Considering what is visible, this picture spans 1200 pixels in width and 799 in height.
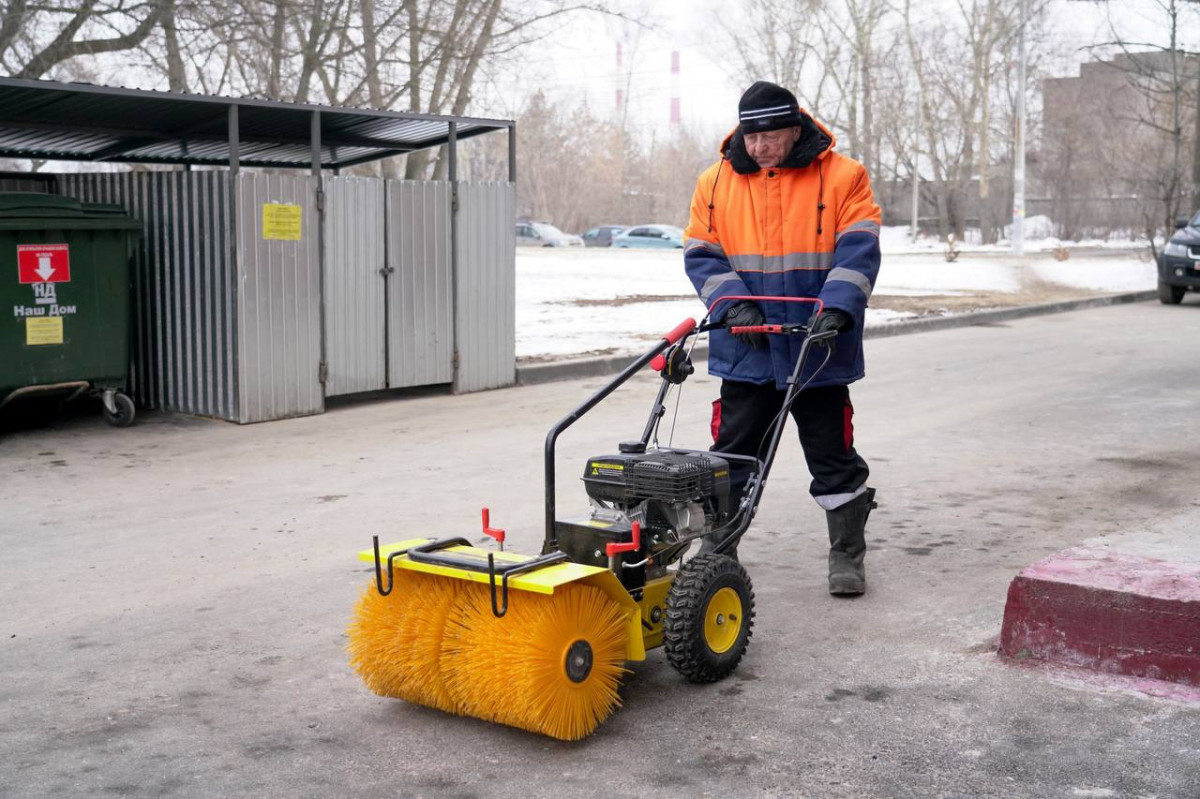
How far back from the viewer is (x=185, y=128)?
10.5 m

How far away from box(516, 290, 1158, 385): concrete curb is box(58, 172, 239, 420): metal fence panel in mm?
2887

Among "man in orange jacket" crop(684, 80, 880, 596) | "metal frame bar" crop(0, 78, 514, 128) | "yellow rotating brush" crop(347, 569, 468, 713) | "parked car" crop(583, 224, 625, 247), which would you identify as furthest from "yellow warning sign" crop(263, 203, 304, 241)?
"parked car" crop(583, 224, 625, 247)

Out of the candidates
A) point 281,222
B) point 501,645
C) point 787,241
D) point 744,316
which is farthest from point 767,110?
point 281,222

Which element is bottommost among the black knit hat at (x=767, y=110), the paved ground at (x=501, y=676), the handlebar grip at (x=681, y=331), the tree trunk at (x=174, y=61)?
the paved ground at (x=501, y=676)

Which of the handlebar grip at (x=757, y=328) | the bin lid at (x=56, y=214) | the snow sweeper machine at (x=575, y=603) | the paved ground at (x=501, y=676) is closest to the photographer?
the paved ground at (x=501, y=676)

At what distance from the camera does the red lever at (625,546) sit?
12.5ft

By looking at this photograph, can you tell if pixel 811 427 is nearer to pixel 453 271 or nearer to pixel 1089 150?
pixel 453 271

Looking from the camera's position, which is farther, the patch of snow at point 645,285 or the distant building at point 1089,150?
the distant building at point 1089,150

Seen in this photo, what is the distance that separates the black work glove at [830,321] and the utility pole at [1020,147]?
96.3 feet

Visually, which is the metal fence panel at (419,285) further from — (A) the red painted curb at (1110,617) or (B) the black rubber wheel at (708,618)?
(A) the red painted curb at (1110,617)


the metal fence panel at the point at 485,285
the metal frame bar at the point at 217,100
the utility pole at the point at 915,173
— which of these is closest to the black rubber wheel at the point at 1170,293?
the metal fence panel at the point at 485,285

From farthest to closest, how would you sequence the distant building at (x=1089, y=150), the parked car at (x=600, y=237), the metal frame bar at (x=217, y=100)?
the parked car at (x=600, y=237) < the distant building at (x=1089, y=150) < the metal frame bar at (x=217, y=100)

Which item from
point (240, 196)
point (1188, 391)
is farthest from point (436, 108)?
point (1188, 391)

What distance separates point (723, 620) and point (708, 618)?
89 mm
